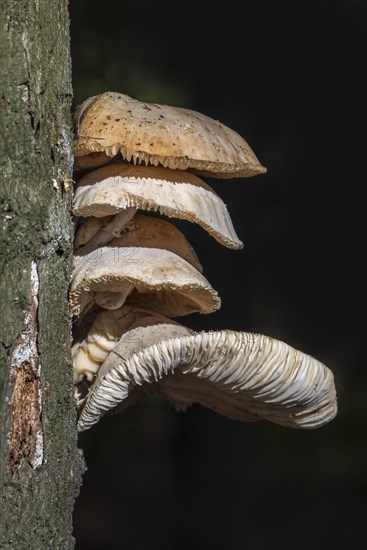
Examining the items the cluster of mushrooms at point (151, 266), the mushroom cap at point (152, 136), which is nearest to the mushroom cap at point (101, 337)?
the cluster of mushrooms at point (151, 266)

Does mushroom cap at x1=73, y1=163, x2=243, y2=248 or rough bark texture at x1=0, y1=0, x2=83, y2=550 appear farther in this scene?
mushroom cap at x1=73, y1=163, x2=243, y2=248

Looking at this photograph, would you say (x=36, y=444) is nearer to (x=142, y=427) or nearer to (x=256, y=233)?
(x=256, y=233)

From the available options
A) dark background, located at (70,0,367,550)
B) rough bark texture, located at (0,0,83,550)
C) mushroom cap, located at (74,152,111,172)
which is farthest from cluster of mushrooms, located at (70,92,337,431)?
dark background, located at (70,0,367,550)

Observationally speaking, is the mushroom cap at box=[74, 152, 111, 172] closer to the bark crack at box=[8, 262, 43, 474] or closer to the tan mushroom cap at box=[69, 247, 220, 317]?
the tan mushroom cap at box=[69, 247, 220, 317]

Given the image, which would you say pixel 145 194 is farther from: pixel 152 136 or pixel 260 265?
pixel 260 265

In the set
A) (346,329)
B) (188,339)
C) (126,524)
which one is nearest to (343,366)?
(346,329)

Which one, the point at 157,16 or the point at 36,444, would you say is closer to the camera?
the point at 36,444
